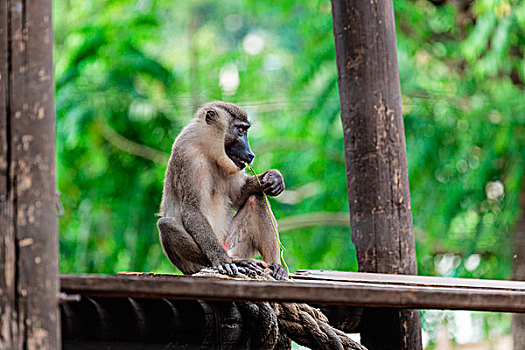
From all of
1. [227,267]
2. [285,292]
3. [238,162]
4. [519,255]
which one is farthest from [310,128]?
[285,292]


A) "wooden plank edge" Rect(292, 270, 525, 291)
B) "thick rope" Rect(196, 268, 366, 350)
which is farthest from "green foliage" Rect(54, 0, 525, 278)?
"thick rope" Rect(196, 268, 366, 350)

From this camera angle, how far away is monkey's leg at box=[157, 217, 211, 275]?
4.89 metres

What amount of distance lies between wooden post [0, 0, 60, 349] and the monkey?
2.24m

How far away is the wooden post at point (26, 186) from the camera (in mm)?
2541

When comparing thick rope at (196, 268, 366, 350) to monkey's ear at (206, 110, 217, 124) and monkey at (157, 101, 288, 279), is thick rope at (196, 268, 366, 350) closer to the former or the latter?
monkey at (157, 101, 288, 279)

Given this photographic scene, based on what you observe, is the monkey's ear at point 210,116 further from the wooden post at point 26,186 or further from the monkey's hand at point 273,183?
the wooden post at point 26,186

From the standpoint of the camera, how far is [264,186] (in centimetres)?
524

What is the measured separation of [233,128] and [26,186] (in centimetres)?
289

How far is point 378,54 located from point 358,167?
32.1 inches

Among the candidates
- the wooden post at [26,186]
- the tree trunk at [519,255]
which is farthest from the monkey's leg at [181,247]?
the tree trunk at [519,255]

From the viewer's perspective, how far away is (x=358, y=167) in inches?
212

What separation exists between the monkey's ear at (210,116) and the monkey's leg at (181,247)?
855 mm

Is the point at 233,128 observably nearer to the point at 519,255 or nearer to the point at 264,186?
the point at 264,186

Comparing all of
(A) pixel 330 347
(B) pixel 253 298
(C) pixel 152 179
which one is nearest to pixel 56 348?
(B) pixel 253 298
